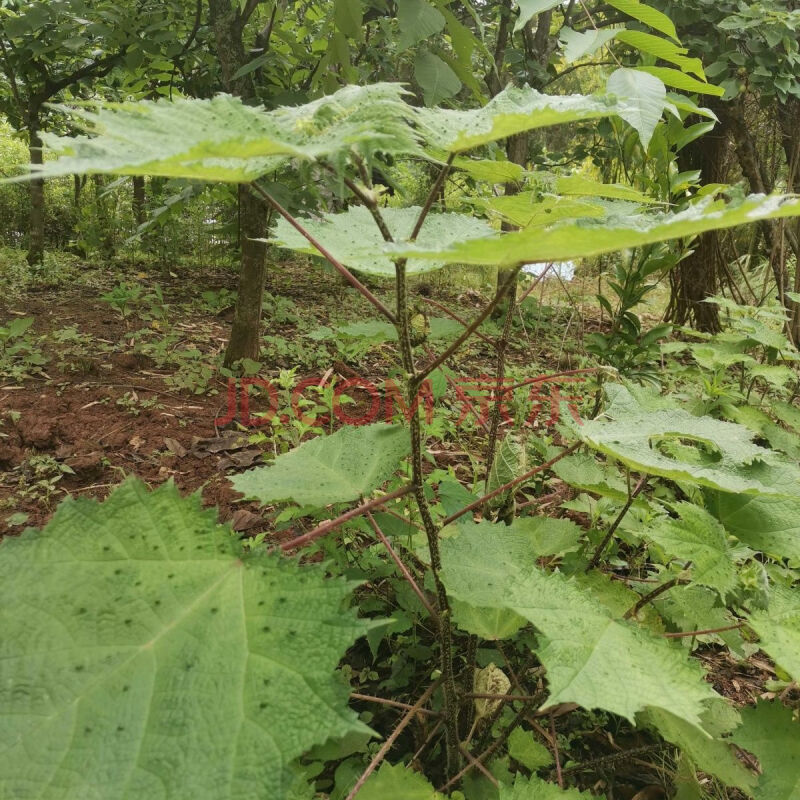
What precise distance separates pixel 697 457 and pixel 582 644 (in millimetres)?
544

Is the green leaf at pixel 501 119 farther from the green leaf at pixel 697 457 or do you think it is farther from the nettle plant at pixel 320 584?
Answer: the green leaf at pixel 697 457

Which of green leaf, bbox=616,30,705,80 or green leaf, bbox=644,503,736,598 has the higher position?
green leaf, bbox=616,30,705,80

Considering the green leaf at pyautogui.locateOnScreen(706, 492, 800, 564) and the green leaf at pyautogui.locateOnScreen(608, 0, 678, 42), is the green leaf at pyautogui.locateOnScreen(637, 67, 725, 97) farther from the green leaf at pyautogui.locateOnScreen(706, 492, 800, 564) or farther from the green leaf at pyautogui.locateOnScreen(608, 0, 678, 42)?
the green leaf at pyautogui.locateOnScreen(706, 492, 800, 564)

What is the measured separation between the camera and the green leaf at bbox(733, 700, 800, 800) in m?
0.87

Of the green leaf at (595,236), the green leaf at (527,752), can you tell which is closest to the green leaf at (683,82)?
the green leaf at (595,236)

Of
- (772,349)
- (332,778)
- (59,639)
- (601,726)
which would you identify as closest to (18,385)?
(332,778)

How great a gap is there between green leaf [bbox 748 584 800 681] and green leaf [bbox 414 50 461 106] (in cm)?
140

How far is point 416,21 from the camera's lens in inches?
54.9

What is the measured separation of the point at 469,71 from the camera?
174 centimetres

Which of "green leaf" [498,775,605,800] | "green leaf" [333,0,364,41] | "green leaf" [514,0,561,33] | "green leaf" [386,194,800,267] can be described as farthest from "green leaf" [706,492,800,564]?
"green leaf" [333,0,364,41]

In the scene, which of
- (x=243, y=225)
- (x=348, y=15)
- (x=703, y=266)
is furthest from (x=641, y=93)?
(x=703, y=266)

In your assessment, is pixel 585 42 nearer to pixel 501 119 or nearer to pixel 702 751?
pixel 501 119

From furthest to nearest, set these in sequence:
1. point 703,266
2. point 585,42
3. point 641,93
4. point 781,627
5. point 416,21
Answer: point 703,266, point 416,21, point 585,42, point 641,93, point 781,627

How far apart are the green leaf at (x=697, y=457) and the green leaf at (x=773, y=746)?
15.5 inches
